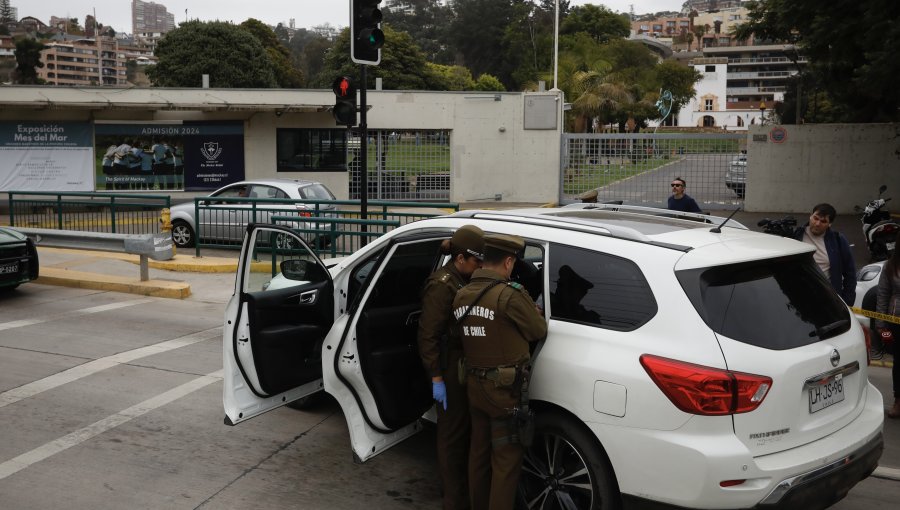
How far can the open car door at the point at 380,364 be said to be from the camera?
496cm

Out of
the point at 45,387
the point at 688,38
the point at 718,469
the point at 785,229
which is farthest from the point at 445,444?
the point at 688,38

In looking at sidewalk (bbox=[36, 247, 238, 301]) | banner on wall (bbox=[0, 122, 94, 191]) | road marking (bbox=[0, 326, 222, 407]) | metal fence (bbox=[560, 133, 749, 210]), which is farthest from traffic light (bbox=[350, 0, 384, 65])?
banner on wall (bbox=[0, 122, 94, 191])

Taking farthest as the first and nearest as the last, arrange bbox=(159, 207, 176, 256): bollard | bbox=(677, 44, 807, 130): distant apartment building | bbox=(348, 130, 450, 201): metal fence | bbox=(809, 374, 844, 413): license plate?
bbox=(677, 44, 807, 130): distant apartment building
bbox=(348, 130, 450, 201): metal fence
bbox=(159, 207, 176, 256): bollard
bbox=(809, 374, 844, 413): license plate

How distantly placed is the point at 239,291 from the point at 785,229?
5804 millimetres

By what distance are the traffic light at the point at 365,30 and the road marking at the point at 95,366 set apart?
3.96 metres

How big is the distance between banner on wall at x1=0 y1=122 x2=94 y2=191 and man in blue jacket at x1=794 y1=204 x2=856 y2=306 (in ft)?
75.6

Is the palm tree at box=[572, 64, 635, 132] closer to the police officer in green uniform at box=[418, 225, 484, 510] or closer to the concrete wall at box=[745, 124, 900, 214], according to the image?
the concrete wall at box=[745, 124, 900, 214]

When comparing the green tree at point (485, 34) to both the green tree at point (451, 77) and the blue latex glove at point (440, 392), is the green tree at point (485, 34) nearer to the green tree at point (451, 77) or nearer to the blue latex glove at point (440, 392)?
the green tree at point (451, 77)

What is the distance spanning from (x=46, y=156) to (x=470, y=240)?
2422 centimetres

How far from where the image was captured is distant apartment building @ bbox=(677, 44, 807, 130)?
14475 cm

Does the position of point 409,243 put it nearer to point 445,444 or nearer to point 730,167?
point 445,444

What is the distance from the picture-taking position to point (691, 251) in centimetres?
423

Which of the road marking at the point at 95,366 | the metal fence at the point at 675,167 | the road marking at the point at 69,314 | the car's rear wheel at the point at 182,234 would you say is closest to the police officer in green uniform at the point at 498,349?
the road marking at the point at 95,366

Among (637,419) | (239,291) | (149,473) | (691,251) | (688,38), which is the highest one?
(688,38)
